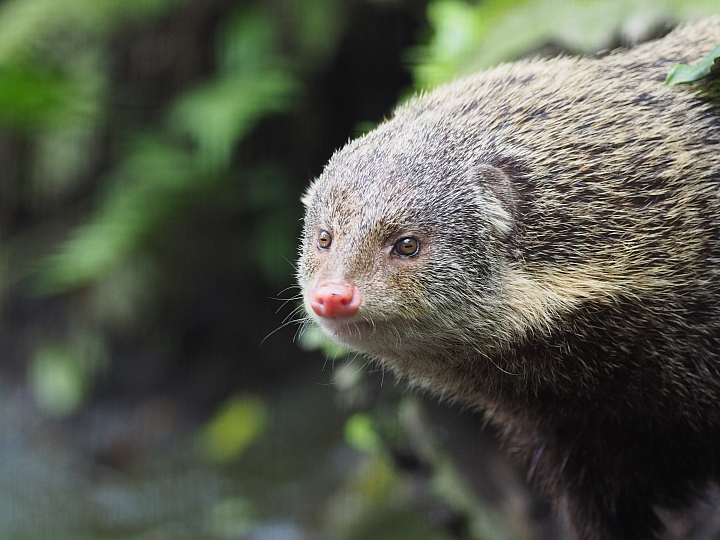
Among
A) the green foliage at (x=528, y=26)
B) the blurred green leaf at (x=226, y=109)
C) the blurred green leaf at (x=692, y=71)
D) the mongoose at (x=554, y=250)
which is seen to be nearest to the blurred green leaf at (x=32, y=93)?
the blurred green leaf at (x=226, y=109)

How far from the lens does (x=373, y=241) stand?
3.36 metres

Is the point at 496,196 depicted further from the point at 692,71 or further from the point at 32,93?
the point at 32,93

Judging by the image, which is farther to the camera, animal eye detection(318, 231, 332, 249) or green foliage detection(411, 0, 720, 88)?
green foliage detection(411, 0, 720, 88)

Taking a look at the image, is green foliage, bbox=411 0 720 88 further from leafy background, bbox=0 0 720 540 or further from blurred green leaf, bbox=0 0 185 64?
blurred green leaf, bbox=0 0 185 64

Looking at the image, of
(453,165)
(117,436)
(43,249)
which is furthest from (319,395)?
(453,165)

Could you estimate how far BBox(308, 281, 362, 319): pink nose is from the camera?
3191 mm

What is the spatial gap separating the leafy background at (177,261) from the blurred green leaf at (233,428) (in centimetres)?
2

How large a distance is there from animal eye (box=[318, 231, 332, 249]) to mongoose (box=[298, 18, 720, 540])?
0.04ft

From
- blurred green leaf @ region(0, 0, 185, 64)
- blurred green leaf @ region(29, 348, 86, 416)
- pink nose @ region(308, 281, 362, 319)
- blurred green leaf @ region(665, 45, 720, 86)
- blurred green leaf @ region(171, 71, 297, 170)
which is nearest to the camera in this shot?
pink nose @ region(308, 281, 362, 319)

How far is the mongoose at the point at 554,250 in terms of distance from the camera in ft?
11.1

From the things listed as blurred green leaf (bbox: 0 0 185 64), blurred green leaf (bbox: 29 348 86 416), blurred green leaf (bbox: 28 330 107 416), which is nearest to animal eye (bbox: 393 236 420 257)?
blurred green leaf (bbox: 0 0 185 64)

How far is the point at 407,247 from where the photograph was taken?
11.1ft

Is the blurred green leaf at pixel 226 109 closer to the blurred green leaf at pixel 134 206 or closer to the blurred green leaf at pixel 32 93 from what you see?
the blurred green leaf at pixel 134 206

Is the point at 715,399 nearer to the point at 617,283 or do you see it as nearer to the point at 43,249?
the point at 617,283
